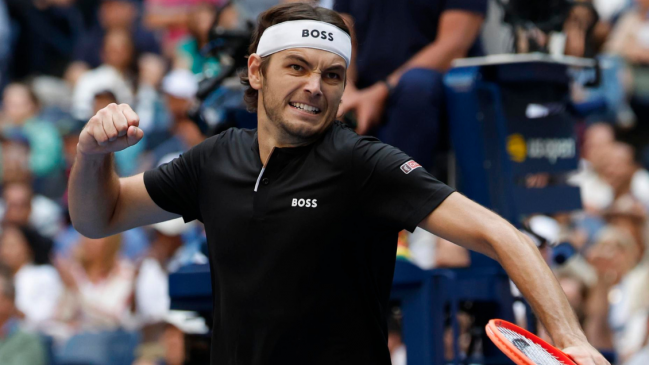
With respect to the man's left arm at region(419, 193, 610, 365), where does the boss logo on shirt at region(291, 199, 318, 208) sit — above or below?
above

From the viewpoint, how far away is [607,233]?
5.98 m

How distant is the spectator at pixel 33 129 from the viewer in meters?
8.77

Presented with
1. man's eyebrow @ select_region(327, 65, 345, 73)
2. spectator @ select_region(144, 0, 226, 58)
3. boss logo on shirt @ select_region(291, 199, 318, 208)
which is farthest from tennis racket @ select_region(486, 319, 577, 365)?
spectator @ select_region(144, 0, 226, 58)

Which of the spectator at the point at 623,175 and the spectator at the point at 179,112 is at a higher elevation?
the spectator at the point at 179,112

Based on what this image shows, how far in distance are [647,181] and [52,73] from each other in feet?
20.2

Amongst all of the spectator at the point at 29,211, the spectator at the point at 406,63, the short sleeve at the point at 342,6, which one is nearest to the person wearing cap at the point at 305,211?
the spectator at the point at 406,63

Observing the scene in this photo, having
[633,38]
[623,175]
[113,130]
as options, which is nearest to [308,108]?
[113,130]

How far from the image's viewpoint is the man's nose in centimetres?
275

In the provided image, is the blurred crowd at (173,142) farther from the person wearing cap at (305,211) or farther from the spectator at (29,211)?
the person wearing cap at (305,211)

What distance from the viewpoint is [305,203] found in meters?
2.68

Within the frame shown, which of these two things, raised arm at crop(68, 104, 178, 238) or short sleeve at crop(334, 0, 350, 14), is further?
short sleeve at crop(334, 0, 350, 14)

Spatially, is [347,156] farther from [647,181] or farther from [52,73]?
[52,73]

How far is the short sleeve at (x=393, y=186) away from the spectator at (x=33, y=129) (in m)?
6.56

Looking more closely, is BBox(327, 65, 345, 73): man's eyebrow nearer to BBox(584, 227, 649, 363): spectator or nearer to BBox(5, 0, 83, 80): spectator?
BBox(584, 227, 649, 363): spectator
